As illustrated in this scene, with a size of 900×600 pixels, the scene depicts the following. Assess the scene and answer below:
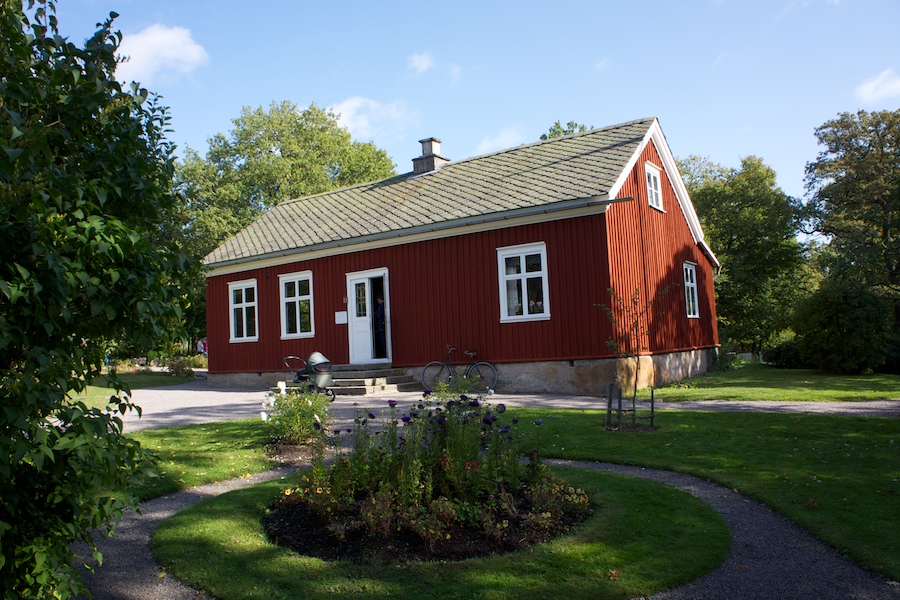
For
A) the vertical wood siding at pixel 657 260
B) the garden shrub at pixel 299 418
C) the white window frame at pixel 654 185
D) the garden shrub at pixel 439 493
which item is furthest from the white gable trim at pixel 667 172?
the garden shrub at pixel 439 493

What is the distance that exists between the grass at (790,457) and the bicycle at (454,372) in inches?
178

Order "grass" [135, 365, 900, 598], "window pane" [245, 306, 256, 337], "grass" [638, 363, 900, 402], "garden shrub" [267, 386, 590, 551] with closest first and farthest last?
1. "grass" [135, 365, 900, 598]
2. "garden shrub" [267, 386, 590, 551]
3. "grass" [638, 363, 900, 402]
4. "window pane" [245, 306, 256, 337]

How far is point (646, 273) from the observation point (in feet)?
56.7

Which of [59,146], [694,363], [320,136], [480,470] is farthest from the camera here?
[320,136]

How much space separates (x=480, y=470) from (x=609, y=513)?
1.21 metres

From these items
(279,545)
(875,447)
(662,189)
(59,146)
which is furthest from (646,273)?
(59,146)

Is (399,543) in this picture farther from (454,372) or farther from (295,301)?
(295,301)

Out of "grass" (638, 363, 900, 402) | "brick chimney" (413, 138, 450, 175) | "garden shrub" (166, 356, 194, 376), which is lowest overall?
"grass" (638, 363, 900, 402)

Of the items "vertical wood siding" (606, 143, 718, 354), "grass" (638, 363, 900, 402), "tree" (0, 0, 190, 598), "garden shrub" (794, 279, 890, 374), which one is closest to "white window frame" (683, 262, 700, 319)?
"vertical wood siding" (606, 143, 718, 354)

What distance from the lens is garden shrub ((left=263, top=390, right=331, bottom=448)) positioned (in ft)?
29.0

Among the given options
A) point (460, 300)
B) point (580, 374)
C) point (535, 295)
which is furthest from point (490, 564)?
point (460, 300)

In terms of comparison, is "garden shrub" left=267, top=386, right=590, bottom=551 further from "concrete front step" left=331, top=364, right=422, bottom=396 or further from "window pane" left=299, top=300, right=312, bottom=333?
"window pane" left=299, top=300, right=312, bottom=333

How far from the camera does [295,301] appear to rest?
2011cm

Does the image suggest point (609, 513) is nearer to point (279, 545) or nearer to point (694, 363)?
point (279, 545)
